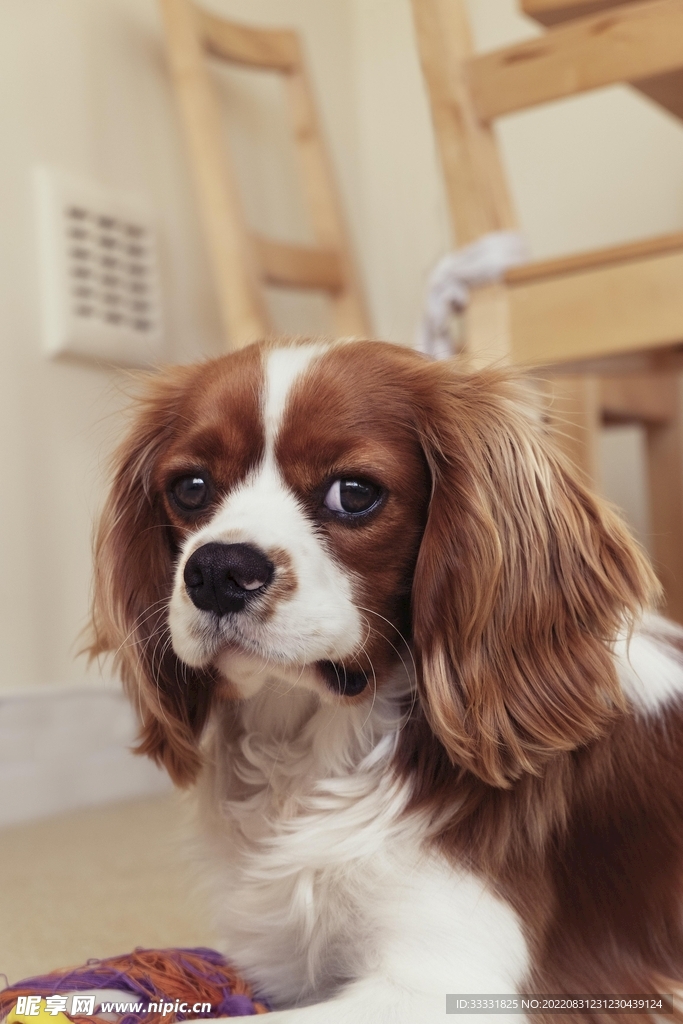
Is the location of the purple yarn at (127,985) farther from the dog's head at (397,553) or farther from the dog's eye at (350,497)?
the dog's eye at (350,497)

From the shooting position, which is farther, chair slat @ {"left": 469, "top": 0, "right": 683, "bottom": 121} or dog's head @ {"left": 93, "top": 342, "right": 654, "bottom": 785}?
chair slat @ {"left": 469, "top": 0, "right": 683, "bottom": 121}

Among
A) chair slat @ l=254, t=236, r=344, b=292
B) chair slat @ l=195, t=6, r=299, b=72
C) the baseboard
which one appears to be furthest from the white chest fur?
chair slat @ l=195, t=6, r=299, b=72

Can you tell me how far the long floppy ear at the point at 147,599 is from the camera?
1.18m

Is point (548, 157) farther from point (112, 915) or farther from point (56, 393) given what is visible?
point (112, 915)

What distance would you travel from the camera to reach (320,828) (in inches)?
40.5

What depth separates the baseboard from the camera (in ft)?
7.07

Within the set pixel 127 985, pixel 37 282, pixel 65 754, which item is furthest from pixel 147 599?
pixel 37 282

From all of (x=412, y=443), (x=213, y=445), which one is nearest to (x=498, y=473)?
(x=412, y=443)

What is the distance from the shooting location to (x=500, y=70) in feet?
5.43

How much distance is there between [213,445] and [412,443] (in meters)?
0.20

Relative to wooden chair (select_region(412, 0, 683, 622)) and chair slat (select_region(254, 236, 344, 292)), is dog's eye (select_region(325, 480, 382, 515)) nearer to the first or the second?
wooden chair (select_region(412, 0, 683, 622))

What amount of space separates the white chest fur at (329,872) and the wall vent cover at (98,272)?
4.69 feet

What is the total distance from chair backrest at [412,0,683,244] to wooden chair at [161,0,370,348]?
28.8 inches

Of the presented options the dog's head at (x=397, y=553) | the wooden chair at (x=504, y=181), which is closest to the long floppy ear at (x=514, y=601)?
the dog's head at (x=397, y=553)
